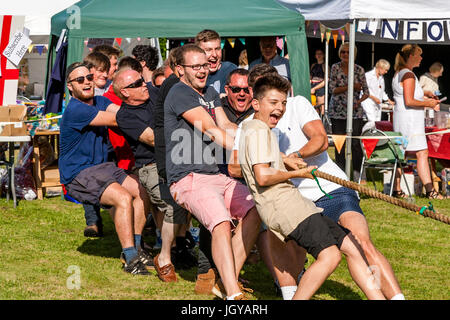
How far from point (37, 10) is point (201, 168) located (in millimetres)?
10099

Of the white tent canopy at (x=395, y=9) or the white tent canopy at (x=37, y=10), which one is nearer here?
the white tent canopy at (x=395, y=9)

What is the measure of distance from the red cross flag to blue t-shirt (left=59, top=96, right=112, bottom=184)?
4.44 m

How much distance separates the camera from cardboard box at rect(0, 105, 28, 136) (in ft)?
26.1

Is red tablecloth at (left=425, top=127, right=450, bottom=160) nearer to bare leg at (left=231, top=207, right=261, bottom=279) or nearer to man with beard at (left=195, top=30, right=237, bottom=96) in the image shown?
man with beard at (left=195, top=30, right=237, bottom=96)

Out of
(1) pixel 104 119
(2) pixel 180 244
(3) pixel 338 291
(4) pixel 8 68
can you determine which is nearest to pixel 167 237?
(2) pixel 180 244

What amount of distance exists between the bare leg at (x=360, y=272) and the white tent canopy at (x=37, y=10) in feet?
34.3

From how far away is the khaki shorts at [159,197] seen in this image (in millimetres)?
4945

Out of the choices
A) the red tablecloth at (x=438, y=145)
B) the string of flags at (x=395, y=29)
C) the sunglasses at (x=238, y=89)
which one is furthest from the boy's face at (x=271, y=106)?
the red tablecloth at (x=438, y=145)

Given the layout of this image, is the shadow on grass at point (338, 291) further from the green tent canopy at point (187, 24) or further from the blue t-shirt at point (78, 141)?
Answer: the green tent canopy at point (187, 24)

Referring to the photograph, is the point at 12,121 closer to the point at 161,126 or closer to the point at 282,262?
the point at 161,126

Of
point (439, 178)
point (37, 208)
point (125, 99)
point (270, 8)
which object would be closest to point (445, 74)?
point (439, 178)

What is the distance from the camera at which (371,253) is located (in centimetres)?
384

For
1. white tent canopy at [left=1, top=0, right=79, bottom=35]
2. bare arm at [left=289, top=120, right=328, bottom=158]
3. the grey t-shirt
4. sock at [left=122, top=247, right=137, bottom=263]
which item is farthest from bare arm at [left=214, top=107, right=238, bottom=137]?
white tent canopy at [left=1, top=0, right=79, bottom=35]

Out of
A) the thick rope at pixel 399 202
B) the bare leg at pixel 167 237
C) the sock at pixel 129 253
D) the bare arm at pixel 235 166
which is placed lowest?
the sock at pixel 129 253
